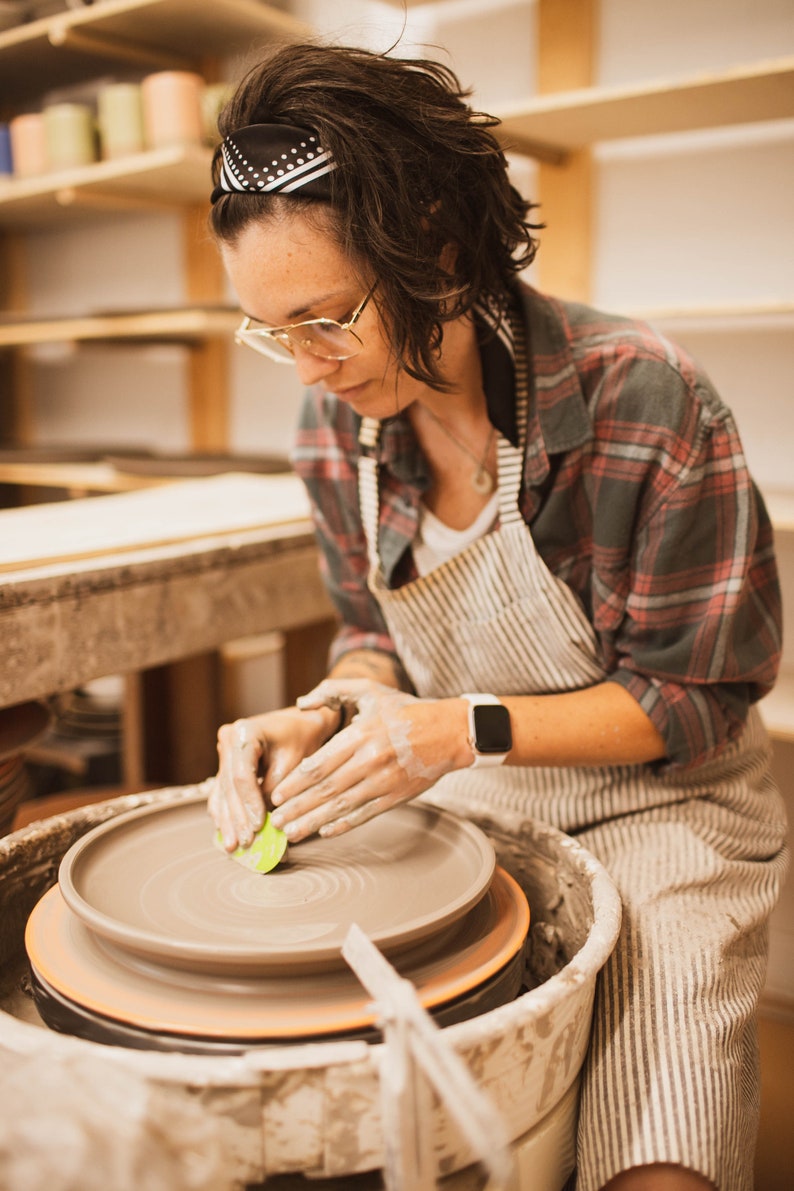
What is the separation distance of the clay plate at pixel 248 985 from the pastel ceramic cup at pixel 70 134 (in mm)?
2558

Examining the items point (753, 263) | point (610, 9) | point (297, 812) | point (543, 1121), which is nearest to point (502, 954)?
point (543, 1121)

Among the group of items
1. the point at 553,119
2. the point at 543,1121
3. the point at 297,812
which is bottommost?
the point at 543,1121

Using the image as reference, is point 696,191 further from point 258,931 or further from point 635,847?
point 258,931

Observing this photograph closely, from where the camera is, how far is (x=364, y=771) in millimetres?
986

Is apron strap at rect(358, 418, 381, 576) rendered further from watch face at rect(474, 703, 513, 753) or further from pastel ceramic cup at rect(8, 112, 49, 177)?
pastel ceramic cup at rect(8, 112, 49, 177)

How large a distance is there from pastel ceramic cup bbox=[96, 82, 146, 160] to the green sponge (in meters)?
2.35

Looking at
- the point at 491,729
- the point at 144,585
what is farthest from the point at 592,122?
the point at 491,729

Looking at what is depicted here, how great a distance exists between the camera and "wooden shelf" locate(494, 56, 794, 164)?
5.63 ft

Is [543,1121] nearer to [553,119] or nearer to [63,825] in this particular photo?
[63,825]

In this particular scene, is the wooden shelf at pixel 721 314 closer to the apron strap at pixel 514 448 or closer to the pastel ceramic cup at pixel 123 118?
the apron strap at pixel 514 448

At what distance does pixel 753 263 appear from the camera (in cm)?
209

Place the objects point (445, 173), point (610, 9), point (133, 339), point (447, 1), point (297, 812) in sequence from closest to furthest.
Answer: point (297, 812) → point (445, 173) → point (610, 9) → point (447, 1) → point (133, 339)

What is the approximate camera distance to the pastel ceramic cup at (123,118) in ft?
8.86

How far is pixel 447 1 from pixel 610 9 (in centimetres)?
42
